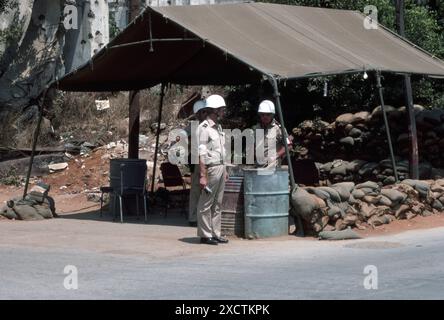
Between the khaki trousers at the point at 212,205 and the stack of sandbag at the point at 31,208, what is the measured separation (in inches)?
181

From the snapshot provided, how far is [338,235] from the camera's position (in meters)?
13.9

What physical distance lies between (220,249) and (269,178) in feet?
5.02

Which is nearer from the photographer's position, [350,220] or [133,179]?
[350,220]

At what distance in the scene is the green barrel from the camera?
1399cm

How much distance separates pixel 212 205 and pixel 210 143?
870 millimetres

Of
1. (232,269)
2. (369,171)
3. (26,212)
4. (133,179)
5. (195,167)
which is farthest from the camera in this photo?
(369,171)

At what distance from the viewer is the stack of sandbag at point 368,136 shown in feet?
70.0

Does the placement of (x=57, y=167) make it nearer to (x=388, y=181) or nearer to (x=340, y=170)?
(x=340, y=170)

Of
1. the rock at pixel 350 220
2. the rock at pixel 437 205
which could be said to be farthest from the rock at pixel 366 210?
the rock at pixel 437 205

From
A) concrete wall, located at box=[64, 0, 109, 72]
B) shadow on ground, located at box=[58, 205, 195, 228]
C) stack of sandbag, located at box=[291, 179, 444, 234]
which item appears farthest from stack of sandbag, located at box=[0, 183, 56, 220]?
concrete wall, located at box=[64, 0, 109, 72]

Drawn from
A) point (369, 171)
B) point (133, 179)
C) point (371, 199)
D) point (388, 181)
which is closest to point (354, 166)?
point (369, 171)

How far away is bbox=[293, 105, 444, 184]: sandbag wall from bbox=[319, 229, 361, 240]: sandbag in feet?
22.4

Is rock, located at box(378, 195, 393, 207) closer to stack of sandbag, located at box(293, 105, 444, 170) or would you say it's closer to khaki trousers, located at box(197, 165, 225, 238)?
khaki trousers, located at box(197, 165, 225, 238)

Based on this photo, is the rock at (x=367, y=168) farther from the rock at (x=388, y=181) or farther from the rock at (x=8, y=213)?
the rock at (x=8, y=213)
